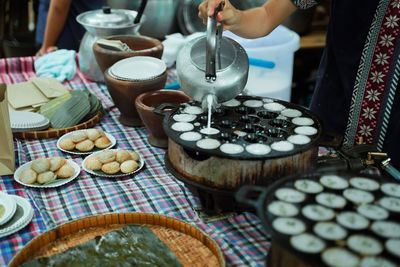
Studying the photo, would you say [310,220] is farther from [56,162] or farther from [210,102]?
[56,162]

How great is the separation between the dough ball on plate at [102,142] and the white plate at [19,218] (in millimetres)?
383

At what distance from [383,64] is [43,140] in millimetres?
1181

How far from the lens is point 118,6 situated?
3699 millimetres

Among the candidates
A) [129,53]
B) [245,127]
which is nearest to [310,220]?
[245,127]

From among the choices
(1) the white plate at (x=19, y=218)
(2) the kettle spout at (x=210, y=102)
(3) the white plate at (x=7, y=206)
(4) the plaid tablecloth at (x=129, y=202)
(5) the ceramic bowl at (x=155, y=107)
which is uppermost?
(2) the kettle spout at (x=210, y=102)

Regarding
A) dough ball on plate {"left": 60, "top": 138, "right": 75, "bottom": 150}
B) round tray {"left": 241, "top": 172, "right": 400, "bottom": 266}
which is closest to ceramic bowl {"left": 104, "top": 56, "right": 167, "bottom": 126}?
dough ball on plate {"left": 60, "top": 138, "right": 75, "bottom": 150}

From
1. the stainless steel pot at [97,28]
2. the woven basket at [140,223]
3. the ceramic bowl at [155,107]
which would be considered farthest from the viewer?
the stainless steel pot at [97,28]

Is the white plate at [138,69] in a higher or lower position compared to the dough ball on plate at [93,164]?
higher

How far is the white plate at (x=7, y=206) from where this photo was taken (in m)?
1.32

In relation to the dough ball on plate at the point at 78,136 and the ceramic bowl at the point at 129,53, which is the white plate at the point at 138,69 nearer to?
the ceramic bowl at the point at 129,53

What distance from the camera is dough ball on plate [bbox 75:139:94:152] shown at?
5.67 ft

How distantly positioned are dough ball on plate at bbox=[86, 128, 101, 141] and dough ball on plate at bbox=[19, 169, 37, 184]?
27 cm

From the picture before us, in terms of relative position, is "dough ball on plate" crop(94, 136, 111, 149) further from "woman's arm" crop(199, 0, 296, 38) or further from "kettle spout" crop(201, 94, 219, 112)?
"woman's arm" crop(199, 0, 296, 38)

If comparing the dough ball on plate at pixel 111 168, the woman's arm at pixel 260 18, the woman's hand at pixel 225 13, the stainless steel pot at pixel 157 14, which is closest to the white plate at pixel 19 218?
the dough ball on plate at pixel 111 168
